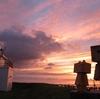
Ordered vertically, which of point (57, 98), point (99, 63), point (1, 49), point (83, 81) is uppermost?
point (1, 49)

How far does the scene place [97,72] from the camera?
9516mm

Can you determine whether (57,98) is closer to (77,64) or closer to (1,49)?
(77,64)

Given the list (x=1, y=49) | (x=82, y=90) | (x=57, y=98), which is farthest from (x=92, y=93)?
(x=1, y=49)

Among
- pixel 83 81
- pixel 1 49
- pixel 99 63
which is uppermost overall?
pixel 1 49

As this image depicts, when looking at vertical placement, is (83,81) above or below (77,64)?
below

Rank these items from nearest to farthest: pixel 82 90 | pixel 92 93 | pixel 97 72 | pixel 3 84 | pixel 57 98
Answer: pixel 97 72 < pixel 92 93 < pixel 82 90 < pixel 57 98 < pixel 3 84

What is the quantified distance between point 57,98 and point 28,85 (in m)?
23.1

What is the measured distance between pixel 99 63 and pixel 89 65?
200 centimetres

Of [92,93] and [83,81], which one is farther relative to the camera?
[83,81]

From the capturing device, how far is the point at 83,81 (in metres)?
11.8

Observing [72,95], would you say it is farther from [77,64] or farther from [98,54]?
[98,54]

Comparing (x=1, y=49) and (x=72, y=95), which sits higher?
(x=1, y=49)

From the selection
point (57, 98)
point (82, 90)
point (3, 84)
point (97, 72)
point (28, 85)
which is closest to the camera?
point (97, 72)

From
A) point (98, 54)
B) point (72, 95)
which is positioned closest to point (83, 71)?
point (72, 95)
